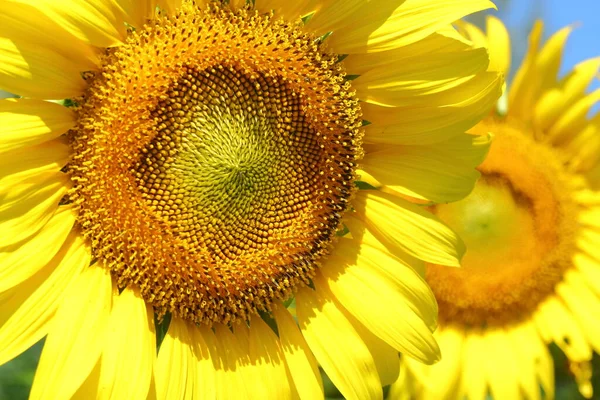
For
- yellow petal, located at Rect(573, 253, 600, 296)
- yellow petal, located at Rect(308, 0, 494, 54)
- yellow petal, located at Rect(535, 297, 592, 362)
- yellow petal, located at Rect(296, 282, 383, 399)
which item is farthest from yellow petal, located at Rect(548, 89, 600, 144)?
yellow petal, located at Rect(296, 282, 383, 399)

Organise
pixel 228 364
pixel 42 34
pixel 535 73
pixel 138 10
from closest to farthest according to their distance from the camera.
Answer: pixel 42 34
pixel 138 10
pixel 228 364
pixel 535 73

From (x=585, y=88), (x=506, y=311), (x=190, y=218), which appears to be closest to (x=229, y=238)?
(x=190, y=218)

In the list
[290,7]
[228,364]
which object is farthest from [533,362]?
[290,7]

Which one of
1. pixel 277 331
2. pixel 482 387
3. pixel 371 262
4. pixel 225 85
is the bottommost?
pixel 482 387

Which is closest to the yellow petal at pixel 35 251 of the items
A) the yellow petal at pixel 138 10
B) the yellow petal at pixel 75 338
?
the yellow petal at pixel 75 338

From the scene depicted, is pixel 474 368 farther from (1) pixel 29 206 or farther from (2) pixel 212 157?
(1) pixel 29 206

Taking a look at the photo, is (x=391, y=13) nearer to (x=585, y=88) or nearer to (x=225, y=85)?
(x=225, y=85)
